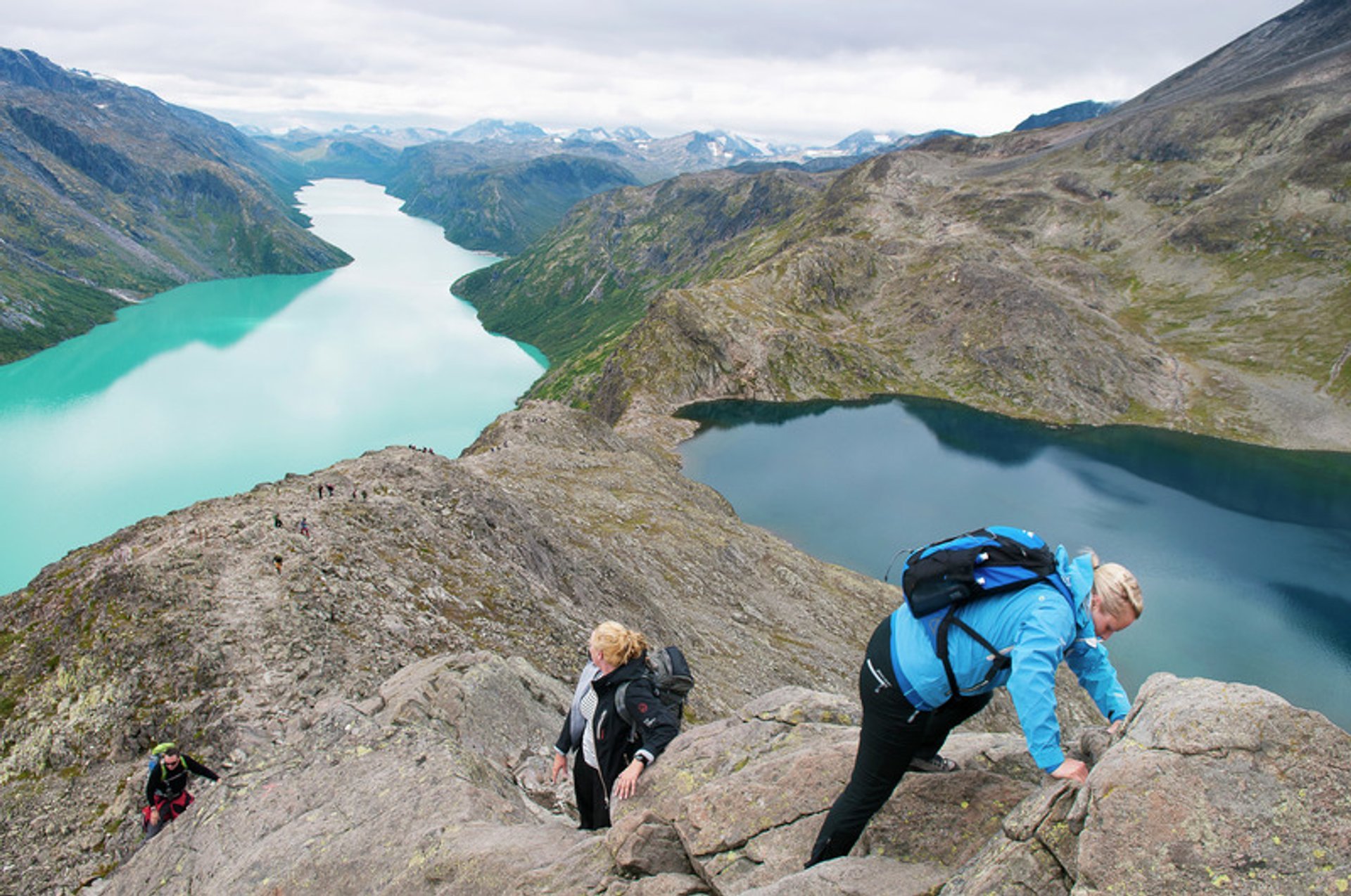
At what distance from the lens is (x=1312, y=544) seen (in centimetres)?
10425

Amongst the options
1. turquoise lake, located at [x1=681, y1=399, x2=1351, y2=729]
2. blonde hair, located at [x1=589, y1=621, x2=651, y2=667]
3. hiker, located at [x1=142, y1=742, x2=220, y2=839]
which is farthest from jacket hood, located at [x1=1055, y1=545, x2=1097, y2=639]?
turquoise lake, located at [x1=681, y1=399, x2=1351, y2=729]

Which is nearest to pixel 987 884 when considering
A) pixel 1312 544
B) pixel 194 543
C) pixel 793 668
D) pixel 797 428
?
pixel 194 543

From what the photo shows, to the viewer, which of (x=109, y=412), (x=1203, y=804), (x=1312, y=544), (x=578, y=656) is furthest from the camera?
(x=109, y=412)

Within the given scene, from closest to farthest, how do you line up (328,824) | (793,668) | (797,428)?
(328,824), (793,668), (797,428)

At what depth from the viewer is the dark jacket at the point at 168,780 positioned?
44.0 feet

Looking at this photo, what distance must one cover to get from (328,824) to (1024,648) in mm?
12638

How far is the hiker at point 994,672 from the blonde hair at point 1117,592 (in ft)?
0.04

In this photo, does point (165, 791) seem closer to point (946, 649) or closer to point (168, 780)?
point (168, 780)

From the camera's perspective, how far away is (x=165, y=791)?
13.6 m

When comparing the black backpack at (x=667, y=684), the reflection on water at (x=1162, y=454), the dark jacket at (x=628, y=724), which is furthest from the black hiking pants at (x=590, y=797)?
the reflection on water at (x=1162, y=454)

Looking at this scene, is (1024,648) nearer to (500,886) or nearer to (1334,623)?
(500,886)

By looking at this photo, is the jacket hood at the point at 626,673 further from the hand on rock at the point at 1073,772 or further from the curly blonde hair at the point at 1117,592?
the curly blonde hair at the point at 1117,592

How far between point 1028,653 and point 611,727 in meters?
6.79

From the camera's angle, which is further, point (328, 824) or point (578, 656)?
point (578, 656)
